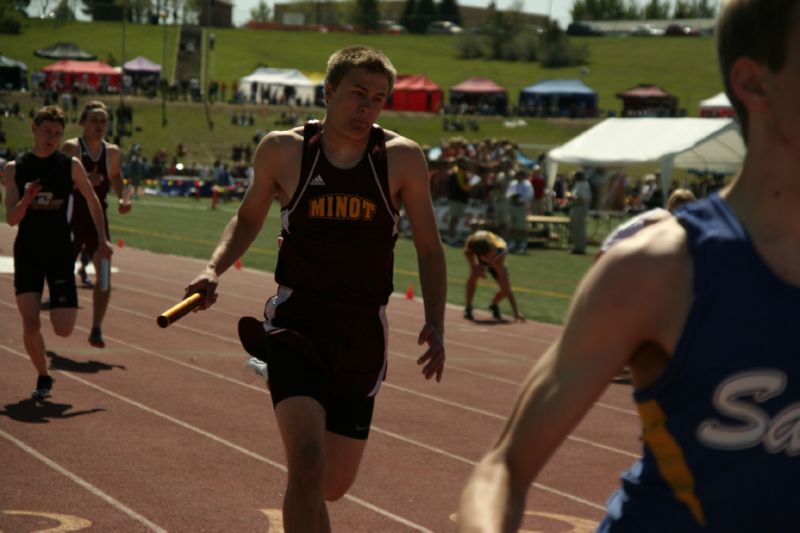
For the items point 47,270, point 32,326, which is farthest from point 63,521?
point 47,270

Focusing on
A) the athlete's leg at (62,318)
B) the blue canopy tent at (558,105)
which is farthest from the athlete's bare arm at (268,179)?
the blue canopy tent at (558,105)

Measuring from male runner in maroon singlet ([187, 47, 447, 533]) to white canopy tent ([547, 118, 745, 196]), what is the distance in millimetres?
23258

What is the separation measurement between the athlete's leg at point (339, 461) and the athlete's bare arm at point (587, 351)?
318 centimetres

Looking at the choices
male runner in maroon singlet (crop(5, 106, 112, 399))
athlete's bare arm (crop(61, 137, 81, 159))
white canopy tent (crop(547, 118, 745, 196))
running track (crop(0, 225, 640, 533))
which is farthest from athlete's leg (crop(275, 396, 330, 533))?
white canopy tent (crop(547, 118, 745, 196))

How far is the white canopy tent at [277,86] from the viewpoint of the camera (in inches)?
2960

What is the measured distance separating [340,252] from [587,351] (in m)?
3.32

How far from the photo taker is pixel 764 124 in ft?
6.67

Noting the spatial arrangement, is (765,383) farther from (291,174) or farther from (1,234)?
(1,234)

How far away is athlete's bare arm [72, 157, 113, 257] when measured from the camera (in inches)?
401

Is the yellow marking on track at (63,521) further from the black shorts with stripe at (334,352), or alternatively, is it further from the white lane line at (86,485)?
the black shorts with stripe at (334,352)

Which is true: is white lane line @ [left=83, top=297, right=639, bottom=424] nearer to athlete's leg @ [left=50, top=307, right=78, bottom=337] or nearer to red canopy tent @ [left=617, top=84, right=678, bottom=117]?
athlete's leg @ [left=50, top=307, right=78, bottom=337]

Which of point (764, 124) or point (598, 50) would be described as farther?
point (598, 50)

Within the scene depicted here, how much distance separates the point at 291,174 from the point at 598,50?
364 feet

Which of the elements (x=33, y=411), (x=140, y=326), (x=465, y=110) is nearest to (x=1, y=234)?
(x=140, y=326)
